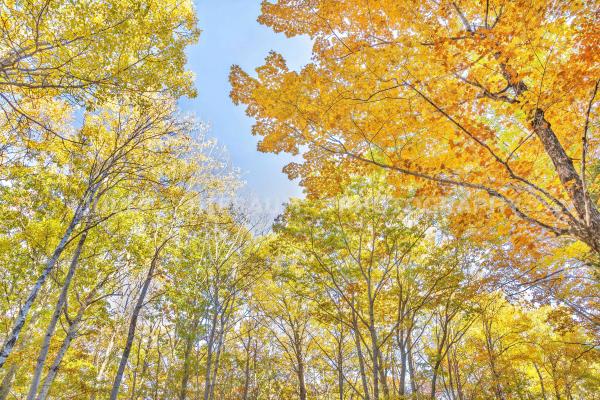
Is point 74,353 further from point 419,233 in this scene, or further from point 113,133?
point 419,233

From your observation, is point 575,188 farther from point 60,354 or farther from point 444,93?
point 60,354

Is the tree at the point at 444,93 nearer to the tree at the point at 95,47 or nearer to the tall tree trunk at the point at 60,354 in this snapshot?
the tree at the point at 95,47

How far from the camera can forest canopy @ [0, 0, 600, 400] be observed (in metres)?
3.36

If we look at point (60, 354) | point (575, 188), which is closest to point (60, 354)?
point (60, 354)

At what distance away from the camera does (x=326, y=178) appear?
5145 millimetres

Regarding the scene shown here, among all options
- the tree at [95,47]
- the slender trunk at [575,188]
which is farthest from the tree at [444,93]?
the tree at [95,47]

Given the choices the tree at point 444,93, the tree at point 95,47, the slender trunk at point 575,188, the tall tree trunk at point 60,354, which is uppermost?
the tree at point 95,47

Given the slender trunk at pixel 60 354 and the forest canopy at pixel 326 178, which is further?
the slender trunk at pixel 60 354

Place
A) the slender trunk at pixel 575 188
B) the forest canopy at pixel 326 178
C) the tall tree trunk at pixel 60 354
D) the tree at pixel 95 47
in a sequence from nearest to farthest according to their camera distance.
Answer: the slender trunk at pixel 575 188 < the forest canopy at pixel 326 178 < the tree at pixel 95 47 < the tall tree trunk at pixel 60 354

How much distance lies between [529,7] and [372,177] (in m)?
5.23

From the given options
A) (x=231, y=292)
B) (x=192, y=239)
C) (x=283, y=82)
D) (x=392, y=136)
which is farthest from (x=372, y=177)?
(x=192, y=239)

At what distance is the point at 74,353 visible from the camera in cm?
1228

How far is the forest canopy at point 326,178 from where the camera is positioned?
3.36 m

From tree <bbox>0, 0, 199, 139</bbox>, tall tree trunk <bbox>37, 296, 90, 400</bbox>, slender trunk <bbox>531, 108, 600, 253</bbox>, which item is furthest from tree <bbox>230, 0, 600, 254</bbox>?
tall tree trunk <bbox>37, 296, 90, 400</bbox>
